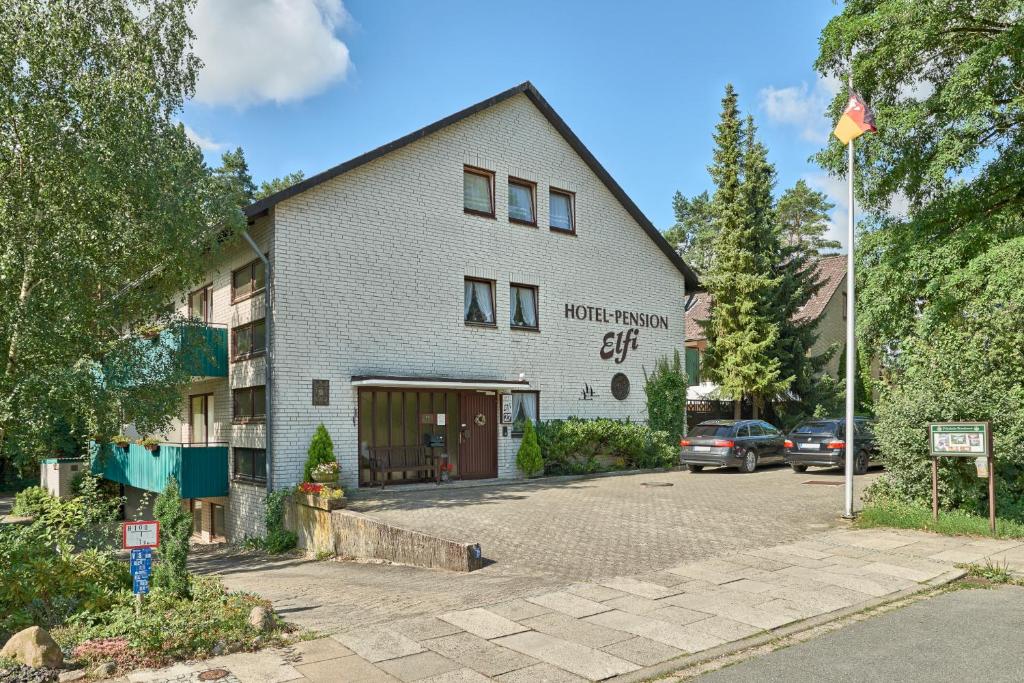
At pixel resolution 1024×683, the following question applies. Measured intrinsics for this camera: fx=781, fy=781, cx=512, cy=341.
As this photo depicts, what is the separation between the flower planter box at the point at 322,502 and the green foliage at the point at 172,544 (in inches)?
166

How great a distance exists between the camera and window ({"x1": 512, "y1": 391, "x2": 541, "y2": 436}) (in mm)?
19375

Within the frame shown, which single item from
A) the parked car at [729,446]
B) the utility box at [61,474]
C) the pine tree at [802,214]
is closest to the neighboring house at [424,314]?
the parked car at [729,446]

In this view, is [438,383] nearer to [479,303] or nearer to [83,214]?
[479,303]

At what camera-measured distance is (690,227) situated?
221 ft

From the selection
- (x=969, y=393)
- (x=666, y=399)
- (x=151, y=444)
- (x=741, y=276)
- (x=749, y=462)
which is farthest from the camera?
(x=741, y=276)

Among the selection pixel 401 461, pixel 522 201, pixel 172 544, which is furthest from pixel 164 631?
pixel 522 201

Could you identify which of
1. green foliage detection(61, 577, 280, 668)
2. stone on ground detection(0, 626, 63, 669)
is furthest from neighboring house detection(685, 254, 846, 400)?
stone on ground detection(0, 626, 63, 669)

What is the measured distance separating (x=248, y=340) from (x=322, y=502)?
5.43 m

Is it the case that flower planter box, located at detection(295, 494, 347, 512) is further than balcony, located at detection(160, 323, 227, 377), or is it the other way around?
balcony, located at detection(160, 323, 227, 377)

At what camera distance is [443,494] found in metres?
15.8

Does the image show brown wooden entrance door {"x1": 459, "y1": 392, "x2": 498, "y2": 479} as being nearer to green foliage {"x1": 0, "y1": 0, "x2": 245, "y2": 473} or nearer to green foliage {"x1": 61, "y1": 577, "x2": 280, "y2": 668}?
green foliage {"x1": 0, "y1": 0, "x2": 245, "y2": 473}

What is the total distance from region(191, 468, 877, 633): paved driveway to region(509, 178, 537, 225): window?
272 inches

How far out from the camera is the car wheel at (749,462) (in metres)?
21.0

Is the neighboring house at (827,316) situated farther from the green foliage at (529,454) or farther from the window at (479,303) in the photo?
the window at (479,303)
